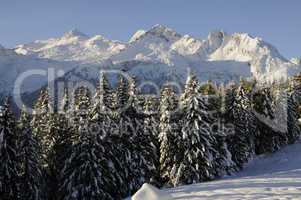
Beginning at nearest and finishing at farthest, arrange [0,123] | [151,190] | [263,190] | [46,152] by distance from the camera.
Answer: [151,190] < [263,190] < [0,123] < [46,152]

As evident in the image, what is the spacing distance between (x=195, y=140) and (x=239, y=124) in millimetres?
18046

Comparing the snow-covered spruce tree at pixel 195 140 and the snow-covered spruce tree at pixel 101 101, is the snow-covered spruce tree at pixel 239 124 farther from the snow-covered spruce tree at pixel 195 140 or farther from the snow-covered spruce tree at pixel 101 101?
the snow-covered spruce tree at pixel 101 101

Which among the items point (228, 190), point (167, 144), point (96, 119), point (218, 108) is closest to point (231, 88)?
point (218, 108)

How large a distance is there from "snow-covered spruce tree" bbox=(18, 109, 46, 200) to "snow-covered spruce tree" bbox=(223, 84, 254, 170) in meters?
24.9

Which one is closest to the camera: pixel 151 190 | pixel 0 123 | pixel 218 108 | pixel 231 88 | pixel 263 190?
pixel 151 190

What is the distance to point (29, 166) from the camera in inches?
1945

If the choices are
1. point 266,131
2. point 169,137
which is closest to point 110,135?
point 169,137

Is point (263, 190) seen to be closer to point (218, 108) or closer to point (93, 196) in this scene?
point (93, 196)

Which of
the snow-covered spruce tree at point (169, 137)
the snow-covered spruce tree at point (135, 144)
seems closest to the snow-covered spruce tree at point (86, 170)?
the snow-covered spruce tree at point (135, 144)

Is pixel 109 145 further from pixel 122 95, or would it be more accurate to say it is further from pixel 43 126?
pixel 43 126

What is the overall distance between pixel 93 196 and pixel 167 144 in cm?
897

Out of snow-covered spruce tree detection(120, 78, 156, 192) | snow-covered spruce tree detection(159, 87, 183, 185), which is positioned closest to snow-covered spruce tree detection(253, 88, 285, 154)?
snow-covered spruce tree detection(120, 78, 156, 192)

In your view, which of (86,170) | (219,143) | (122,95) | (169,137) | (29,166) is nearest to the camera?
(29,166)

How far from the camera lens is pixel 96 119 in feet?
165
